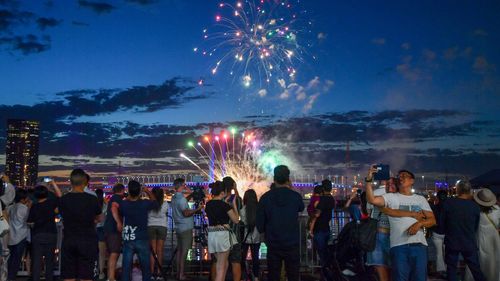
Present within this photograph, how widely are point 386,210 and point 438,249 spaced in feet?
17.3

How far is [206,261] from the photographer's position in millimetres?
12125

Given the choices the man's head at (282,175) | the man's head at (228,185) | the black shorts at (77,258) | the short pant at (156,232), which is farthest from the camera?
the short pant at (156,232)

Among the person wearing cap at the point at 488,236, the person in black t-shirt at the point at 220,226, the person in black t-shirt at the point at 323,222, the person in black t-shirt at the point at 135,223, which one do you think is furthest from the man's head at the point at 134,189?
the person wearing cap at the point at 488,236

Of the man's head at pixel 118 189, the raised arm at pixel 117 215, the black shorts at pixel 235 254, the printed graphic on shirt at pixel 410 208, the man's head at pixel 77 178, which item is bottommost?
the black shorts at pixel 235 254

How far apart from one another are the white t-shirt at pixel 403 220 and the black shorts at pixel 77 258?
13.9ft

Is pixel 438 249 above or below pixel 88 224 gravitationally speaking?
below

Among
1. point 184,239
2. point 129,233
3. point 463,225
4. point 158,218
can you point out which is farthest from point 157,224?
Result: point 463,225

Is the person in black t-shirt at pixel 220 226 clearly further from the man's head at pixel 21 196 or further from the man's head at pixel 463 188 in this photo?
the man's head at pixel 21 196

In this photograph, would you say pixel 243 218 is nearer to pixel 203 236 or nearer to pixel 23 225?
pixel 203 236

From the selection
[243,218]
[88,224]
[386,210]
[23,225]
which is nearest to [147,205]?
[88,224]

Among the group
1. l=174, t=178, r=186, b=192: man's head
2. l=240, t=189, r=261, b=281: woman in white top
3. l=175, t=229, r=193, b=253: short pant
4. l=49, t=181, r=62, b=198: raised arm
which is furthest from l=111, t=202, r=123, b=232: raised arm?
l=240, t=189, r=261, b=281: woman in white top

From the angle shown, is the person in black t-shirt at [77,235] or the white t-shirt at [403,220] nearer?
the white t-shirt at [403,220]

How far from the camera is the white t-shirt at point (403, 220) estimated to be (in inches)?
269

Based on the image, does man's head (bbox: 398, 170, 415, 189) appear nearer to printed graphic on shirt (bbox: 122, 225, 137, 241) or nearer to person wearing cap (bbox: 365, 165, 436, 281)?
person wearing cap (bbox: 365, 165, 436, 281)
